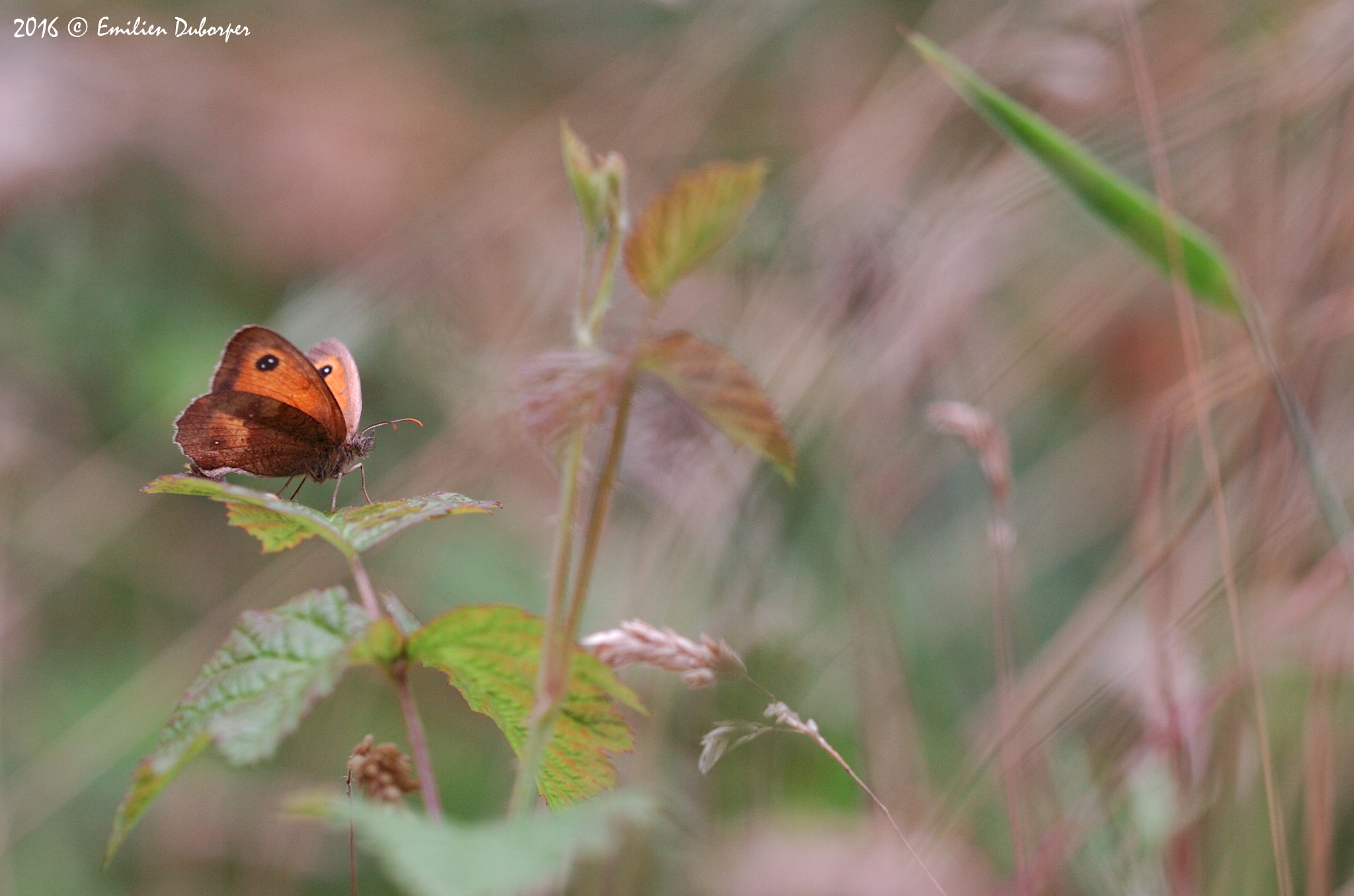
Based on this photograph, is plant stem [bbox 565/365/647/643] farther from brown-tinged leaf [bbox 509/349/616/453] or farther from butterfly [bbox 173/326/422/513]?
butterfly [bbox 173/326/422/513]

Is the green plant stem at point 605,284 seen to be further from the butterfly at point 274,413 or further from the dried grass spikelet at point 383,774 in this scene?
the butterfly at point 274,413

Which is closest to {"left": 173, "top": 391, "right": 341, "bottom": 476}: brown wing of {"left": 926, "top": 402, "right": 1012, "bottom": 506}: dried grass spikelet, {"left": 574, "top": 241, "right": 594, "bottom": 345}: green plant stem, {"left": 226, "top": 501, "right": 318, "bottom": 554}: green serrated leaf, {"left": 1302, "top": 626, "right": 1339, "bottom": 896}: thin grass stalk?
{"left": 226, "top": 501, "right": 318, "bottom": 554}: green serrated leaf

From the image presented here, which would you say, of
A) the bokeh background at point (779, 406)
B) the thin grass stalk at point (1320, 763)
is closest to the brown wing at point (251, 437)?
the bokeh background at point (779, 406)

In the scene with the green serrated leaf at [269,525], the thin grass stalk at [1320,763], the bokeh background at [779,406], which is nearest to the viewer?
the green serrated leaf at [269,525]

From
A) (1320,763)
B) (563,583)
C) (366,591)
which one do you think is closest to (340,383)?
(366,591)

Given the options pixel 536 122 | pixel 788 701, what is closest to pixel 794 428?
pixel 788 701

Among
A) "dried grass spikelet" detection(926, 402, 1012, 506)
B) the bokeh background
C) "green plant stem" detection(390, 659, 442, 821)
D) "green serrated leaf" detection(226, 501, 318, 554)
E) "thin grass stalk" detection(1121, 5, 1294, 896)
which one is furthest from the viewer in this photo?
the bokeh background

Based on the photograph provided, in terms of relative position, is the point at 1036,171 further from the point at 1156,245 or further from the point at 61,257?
the point at 61,257
